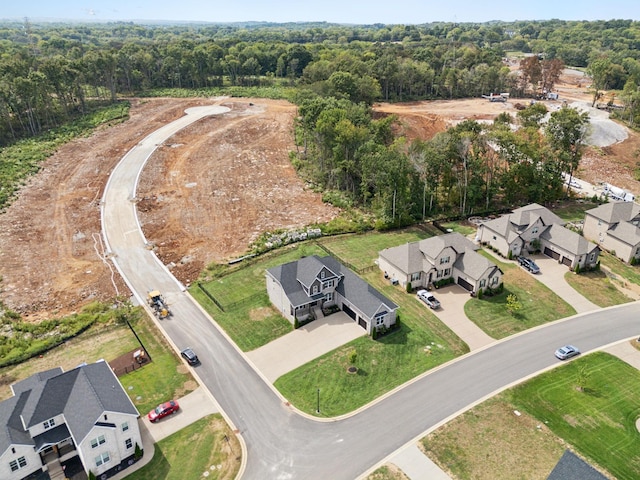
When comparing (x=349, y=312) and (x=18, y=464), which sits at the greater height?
(x=18, y=464)

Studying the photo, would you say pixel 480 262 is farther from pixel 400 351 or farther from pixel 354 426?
pixel 354 426

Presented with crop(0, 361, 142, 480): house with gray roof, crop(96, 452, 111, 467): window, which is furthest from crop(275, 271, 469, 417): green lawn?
crop(96, 452, 111, 467): window

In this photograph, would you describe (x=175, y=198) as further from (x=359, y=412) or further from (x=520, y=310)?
(x=520, y=310)

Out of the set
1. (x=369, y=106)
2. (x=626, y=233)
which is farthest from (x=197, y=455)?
(x=369, y=106)

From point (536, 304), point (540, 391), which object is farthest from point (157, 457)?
point (536, 304)

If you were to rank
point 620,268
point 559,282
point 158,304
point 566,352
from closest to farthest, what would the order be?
point 566,352 < point 158,304 < point 559,282 < point 620,268

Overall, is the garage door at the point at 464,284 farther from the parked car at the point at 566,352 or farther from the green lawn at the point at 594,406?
the green lawn at the point at 594,406

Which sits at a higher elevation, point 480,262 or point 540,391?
point 480,262
